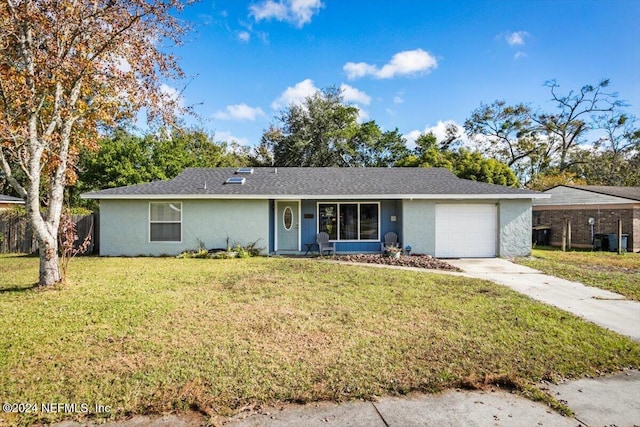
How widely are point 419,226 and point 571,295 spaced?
6086mm

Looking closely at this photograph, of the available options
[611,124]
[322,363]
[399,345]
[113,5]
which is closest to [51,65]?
[113,5]

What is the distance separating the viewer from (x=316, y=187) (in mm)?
13906

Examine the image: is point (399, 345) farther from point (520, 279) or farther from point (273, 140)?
point (273, 140)

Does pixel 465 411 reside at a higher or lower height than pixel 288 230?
lower

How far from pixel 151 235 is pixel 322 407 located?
12.0m

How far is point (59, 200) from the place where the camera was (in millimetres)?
7938

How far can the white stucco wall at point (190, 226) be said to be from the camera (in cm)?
1330

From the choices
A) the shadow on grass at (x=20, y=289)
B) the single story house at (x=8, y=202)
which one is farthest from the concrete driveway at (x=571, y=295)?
the single story house at (x=8, y=202)

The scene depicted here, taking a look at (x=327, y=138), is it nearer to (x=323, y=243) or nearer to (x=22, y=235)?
(x=323, y=243)

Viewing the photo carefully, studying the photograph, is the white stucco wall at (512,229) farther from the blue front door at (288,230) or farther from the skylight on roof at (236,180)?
the skylight on roof at (236,180)

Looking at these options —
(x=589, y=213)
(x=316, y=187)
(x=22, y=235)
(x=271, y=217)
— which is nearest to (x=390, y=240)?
(x=316, y=187)

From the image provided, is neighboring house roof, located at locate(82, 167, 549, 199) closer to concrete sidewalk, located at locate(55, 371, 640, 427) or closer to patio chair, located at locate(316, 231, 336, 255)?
patio chair, located at locate(316, 231, 336, 255)

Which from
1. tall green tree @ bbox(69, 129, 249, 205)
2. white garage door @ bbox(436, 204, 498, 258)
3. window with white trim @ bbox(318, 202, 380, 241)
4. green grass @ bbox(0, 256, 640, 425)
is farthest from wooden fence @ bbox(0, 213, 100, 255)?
white garage door @ bbox(436, 204, 498, 258)

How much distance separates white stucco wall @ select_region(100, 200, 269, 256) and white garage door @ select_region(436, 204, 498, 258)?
22.1 feet
